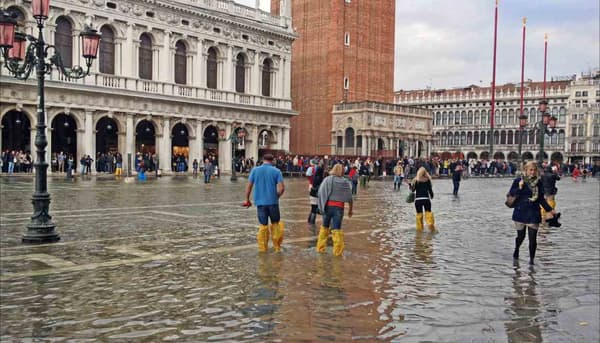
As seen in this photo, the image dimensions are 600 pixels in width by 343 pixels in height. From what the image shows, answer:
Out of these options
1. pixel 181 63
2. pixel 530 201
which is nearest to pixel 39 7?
pixel 530 201

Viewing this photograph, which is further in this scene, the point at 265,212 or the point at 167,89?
the point at 167,89

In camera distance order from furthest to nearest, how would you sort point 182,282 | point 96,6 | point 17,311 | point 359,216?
point 96,6, point 359,216, point 182,282, point 17,311

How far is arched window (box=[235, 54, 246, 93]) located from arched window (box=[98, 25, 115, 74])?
1007 centimetres

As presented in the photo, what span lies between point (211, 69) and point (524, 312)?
1524 inches

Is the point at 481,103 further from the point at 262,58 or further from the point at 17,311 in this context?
the point at 17,311

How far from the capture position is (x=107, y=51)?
36.8 meters

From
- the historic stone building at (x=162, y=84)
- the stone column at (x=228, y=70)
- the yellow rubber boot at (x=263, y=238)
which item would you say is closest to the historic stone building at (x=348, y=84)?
the historic stone building at (x=162, y=84)

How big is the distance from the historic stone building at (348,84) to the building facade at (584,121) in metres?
46.7

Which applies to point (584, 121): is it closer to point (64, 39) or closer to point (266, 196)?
point (64, 39)

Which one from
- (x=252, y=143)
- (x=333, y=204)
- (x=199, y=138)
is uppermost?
(x=199, y=138)

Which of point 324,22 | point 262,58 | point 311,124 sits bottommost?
point 311,124

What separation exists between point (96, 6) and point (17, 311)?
32867mm

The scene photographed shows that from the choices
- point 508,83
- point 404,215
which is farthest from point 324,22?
point 508,83

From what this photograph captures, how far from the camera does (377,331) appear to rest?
5.45 m
